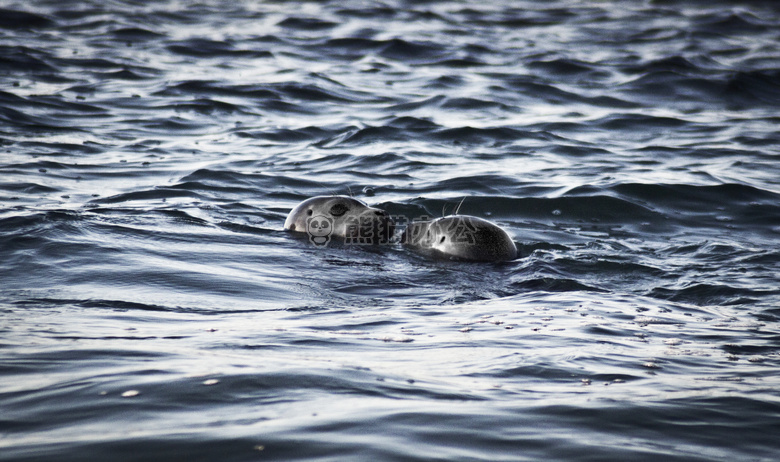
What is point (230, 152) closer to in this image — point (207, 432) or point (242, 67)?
point (242, 67)

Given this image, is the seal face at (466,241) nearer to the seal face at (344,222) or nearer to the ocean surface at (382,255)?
the ocean surface at (382,255)

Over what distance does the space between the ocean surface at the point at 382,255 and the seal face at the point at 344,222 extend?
18cm

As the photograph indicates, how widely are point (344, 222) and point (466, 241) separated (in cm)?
108

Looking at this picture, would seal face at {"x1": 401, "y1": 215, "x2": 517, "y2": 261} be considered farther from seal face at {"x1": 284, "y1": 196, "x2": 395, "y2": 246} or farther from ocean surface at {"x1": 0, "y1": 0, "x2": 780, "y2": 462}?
seal face at {"x1": 284, "y1": 196, "x2": 395, "y2": 246}

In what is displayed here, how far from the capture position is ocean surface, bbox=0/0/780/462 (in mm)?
3486

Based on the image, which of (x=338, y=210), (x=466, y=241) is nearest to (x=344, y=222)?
(x=338, y=210)

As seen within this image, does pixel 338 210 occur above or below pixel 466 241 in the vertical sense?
above

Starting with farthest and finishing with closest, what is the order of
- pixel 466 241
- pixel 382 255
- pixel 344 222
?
1. pixel 344 222
2. pixel 382 255
3. pixel 466 241

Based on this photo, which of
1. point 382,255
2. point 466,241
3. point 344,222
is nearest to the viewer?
point 466,241

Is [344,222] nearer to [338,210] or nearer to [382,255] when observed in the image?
[338,210]

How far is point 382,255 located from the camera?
7227 millimetres

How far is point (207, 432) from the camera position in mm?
3256

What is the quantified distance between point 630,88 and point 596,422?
13.4m

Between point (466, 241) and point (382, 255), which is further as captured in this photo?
point (382, 255)
